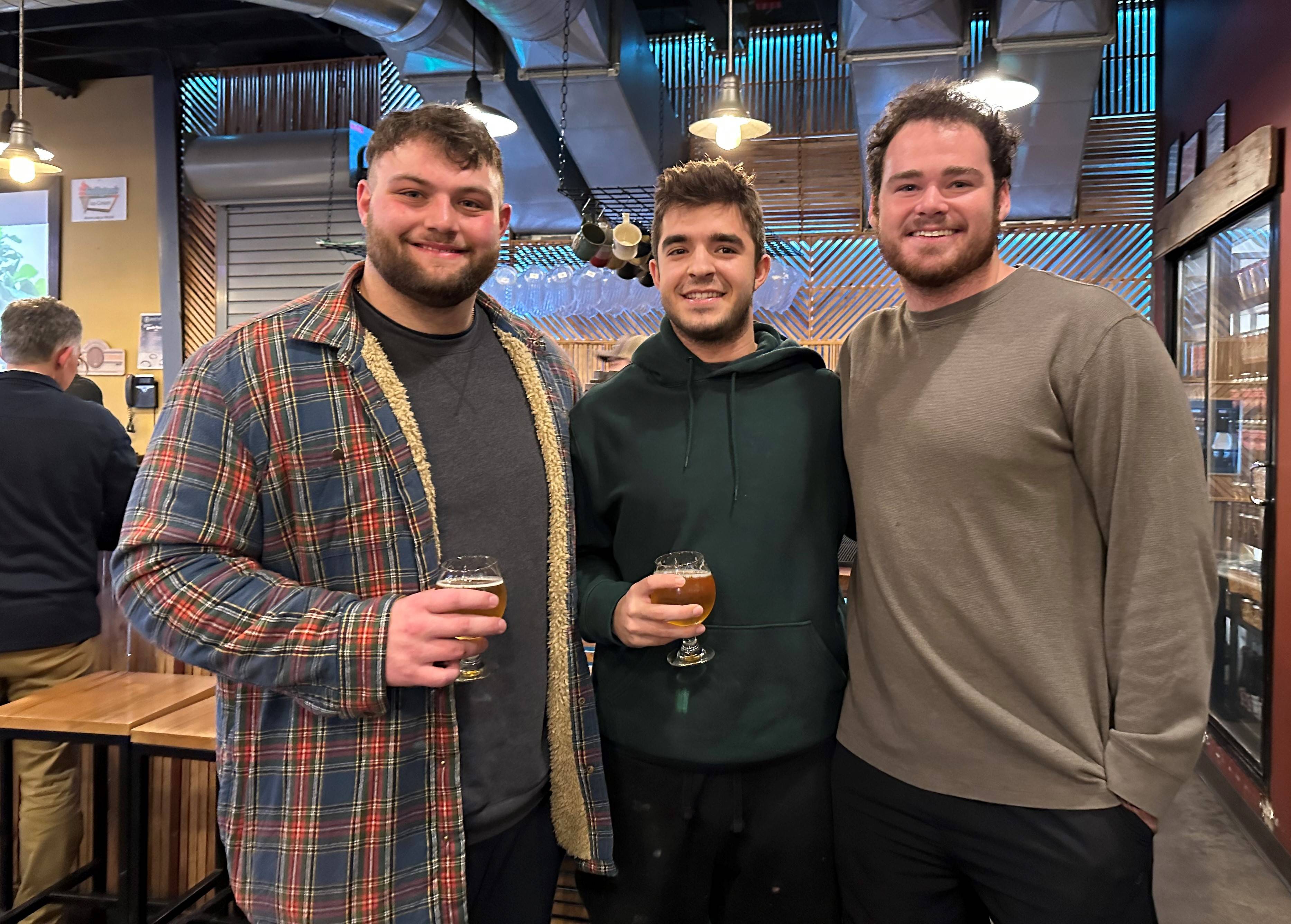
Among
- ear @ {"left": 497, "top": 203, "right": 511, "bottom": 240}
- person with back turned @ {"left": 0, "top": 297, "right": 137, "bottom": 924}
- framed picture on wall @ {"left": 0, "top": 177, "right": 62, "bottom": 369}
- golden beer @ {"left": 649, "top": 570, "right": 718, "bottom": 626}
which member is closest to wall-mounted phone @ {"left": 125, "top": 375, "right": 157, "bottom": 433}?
framed picture on wall @ {"left": 0, "top": 177, "right": 62, "bottom": 369}

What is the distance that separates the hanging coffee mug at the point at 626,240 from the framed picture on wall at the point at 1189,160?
3.18 meters

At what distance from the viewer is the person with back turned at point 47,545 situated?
3.13 meters

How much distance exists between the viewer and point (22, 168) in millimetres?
5246

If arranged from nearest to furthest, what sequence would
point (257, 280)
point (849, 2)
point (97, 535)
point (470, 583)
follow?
1. point (470, 583)
2. point (97, 535)
3. point (849, 2)
4. point (257, 280)

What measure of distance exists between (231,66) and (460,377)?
25.1 ft

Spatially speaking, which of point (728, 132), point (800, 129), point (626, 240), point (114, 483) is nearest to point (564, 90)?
point (626, 240)

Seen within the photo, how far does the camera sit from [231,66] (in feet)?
26.2

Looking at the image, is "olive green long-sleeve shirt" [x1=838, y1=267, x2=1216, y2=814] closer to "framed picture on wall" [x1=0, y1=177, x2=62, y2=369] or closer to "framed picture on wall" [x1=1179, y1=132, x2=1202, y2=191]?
"framed picture on wall" [x1=1179, y1=132, x2=1202, y2=191]

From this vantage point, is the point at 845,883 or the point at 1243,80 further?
the point at 1243,80

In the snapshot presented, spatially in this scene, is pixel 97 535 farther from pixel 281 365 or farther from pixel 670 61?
pixel 670 61

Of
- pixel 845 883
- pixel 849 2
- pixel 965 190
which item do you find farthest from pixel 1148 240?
pixel 845 883

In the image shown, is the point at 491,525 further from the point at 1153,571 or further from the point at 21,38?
the point at 21,38

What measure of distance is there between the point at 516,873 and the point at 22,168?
536 cm

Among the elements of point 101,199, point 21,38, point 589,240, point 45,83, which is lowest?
point 589,240
